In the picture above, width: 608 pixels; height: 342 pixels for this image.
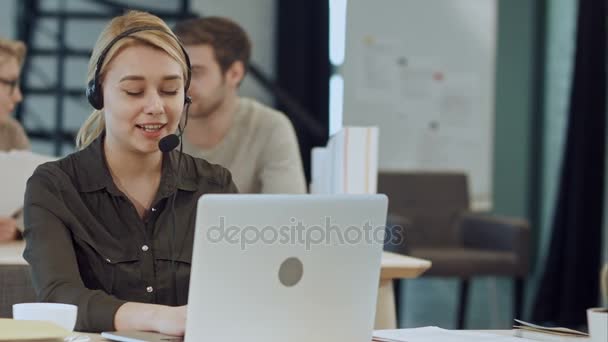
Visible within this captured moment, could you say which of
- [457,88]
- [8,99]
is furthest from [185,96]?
[457,88]

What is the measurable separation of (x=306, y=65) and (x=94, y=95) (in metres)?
3.43

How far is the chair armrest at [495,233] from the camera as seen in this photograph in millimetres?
4844

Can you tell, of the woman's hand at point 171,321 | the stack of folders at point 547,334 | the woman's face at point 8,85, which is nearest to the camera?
the woman's hand at point 171,321

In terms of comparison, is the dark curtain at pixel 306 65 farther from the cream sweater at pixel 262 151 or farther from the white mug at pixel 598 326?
the white mug at pixel 598 326

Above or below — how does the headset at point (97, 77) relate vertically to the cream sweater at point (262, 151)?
above

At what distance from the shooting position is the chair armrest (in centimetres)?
484

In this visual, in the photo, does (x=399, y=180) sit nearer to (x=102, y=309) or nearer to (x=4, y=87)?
(x=4, y=87)

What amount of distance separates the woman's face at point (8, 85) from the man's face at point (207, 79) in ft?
2.27

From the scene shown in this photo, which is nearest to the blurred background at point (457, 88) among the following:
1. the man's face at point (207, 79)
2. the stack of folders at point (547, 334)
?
the man's face at point (207, 79)

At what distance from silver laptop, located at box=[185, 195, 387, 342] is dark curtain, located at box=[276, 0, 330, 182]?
12.3 ft

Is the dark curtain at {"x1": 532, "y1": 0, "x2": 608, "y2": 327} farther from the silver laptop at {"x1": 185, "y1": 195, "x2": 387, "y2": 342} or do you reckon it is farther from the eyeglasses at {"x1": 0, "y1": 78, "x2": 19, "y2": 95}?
the silver laptop at {"x1": 185, "y1": 195, "x2": 387, "y2": 342}

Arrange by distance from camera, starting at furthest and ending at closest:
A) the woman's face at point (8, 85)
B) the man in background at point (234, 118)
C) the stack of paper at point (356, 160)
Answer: the woman's face at point (8, 85), the man in background at point (234, 118), the stack of paper at point (356, 160)

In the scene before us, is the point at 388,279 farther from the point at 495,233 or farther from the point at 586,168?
the point at 586,168

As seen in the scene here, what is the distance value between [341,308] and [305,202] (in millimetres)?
168
